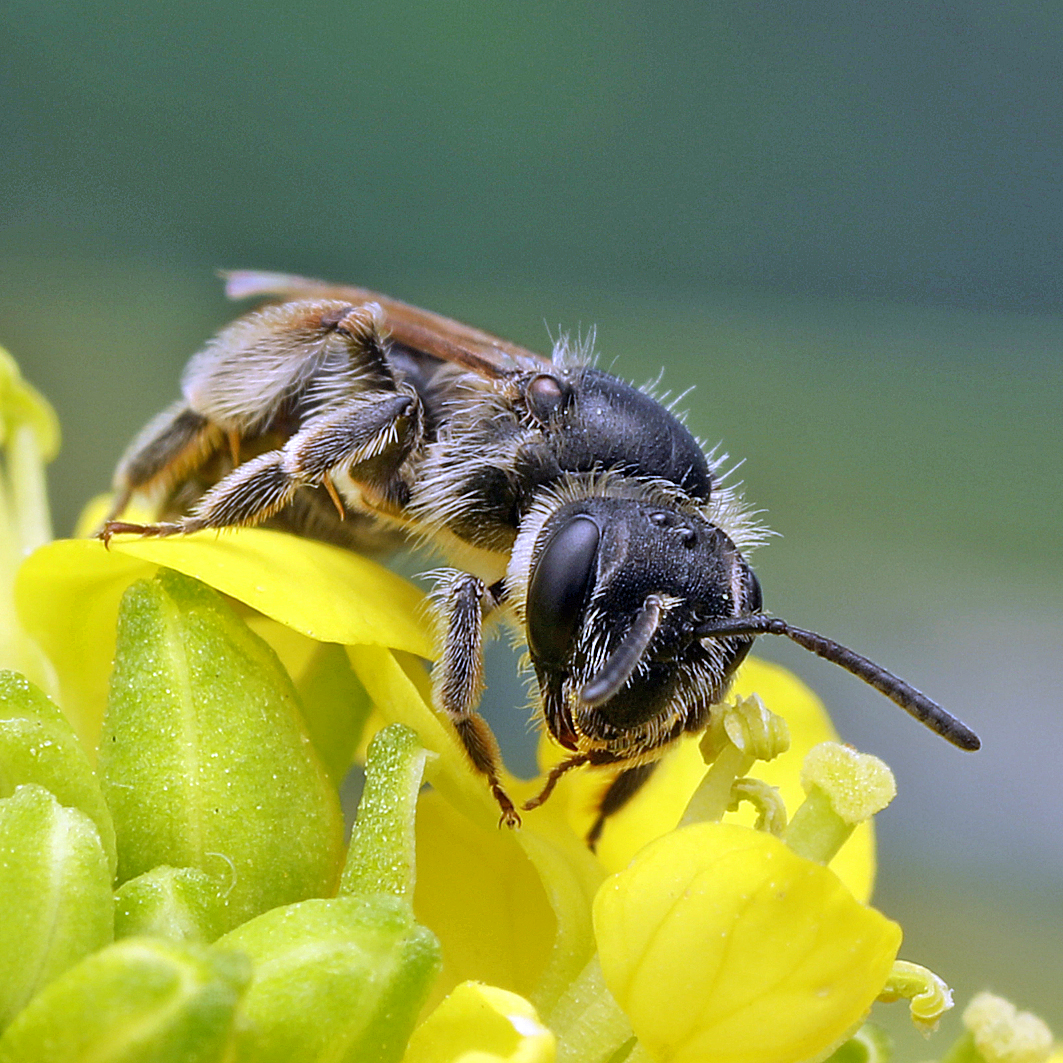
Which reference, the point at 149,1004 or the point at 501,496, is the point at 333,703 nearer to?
the point at 501,496

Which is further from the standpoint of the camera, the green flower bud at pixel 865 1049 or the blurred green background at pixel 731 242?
the blurred green background at pixel 731 242

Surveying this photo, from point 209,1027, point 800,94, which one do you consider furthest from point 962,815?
point 209,1027

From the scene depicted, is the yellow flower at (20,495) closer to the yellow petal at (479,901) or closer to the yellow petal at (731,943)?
the yellow petal at (479,901)

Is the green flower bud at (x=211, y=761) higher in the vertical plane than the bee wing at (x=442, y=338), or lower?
lower

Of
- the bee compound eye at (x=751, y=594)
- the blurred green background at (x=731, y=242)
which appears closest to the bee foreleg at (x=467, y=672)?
the bee compound eye at (x=751, y=594)

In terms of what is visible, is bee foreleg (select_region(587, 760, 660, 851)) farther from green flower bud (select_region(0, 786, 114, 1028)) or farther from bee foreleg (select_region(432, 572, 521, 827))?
green flower bud (select_region(0, 786, 114, 1028))

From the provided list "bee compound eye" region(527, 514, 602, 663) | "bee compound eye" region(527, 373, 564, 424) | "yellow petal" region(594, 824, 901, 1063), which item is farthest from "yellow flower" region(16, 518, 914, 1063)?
"bee compound eye" region(527, 373, 564, 424)

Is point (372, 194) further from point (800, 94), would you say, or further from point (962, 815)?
point (962, 815)
